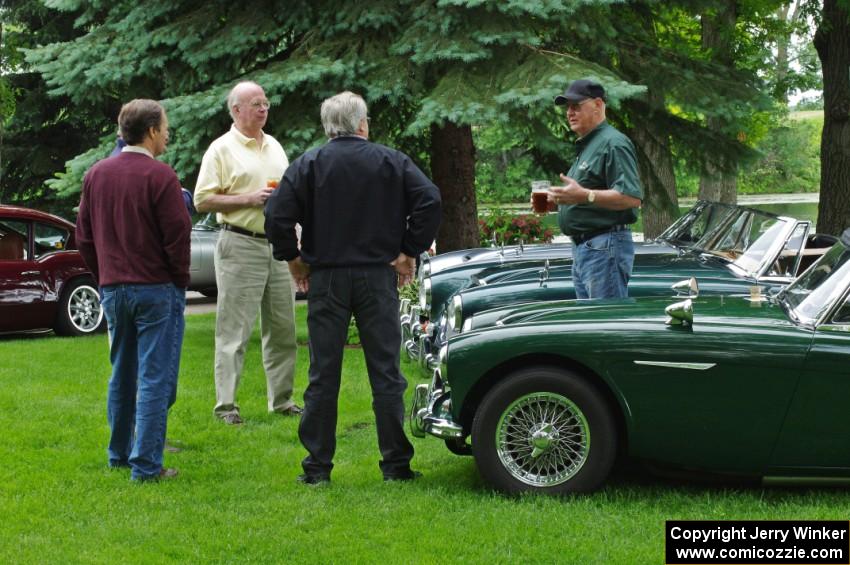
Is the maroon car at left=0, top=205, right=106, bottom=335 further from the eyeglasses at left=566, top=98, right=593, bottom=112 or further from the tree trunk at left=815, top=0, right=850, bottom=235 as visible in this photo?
the tree trunk at left=815, top=0, right=850, bottom=235

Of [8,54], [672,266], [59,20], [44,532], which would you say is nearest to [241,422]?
[44,532]

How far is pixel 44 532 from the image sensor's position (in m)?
5.25

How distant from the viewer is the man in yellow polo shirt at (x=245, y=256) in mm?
7570

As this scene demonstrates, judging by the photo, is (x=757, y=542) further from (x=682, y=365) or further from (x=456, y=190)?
(x=456, y=190)

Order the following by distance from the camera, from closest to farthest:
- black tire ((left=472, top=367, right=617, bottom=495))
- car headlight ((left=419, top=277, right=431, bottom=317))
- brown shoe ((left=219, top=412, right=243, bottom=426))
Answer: black tire ((left=472, top=367, right=617, bottom=495)) → brown shoe ((left=219, top=412, right=243, bottom=426)) → car headlight ((left=419, top=277, right=431, bottom=317))

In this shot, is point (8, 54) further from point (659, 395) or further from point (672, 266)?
point (659, 395)

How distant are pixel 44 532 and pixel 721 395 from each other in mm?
3062

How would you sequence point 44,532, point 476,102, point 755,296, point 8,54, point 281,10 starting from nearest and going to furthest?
point 44,532
point 755,296
point 476,102
point 281,10
point 8,54

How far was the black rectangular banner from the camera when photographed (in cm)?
470

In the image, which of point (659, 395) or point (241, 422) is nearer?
point (659, 395)

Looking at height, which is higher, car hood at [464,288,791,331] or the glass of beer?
the glass of beer

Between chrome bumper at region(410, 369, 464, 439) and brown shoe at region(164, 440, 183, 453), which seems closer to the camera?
chrome bumper at region(410, 369, 464, 439)

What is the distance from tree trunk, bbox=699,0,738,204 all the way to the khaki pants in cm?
602

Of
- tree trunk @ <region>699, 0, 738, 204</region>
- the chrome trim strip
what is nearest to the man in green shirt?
the chrome trim strip
